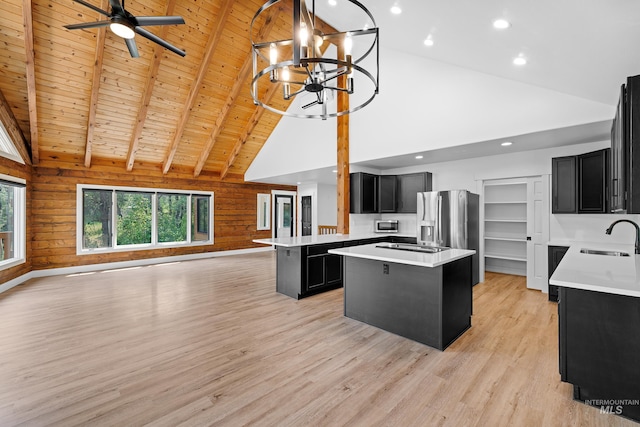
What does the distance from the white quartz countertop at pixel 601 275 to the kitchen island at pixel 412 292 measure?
871mm

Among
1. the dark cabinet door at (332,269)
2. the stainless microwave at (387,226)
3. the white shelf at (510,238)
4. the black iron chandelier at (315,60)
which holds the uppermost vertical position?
the black iron chandelier at (315,60)

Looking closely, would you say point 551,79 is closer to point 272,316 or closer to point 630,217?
point 630,217

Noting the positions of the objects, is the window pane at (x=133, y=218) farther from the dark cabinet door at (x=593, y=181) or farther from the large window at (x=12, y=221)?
the dark cabinet door at (x=593, y=181)

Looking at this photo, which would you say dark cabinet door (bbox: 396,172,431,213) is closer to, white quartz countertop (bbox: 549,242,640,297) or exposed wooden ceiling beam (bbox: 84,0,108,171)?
white quartz countertop (bbox: 549,242,640,297)

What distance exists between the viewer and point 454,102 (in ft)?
14.9

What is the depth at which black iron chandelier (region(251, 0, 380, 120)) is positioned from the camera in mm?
2158

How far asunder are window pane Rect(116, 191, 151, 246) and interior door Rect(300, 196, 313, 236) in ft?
15.4

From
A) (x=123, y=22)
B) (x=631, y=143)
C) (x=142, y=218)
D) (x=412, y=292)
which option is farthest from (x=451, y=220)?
(x=142, y=218)

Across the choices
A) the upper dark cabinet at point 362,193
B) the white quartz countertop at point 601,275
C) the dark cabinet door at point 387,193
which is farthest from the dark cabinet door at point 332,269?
the white quartz countertop at point 601,275

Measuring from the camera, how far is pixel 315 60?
204 centimetres

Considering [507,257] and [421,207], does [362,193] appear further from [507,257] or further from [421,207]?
[507,257]


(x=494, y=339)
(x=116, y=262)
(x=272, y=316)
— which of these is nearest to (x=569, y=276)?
(x=494, y=339)

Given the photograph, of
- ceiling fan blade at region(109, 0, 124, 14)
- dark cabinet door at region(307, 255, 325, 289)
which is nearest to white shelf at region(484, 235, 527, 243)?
dark cabinet door at region(307, 255, 325, 289)

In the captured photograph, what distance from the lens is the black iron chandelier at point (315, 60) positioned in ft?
7.08
